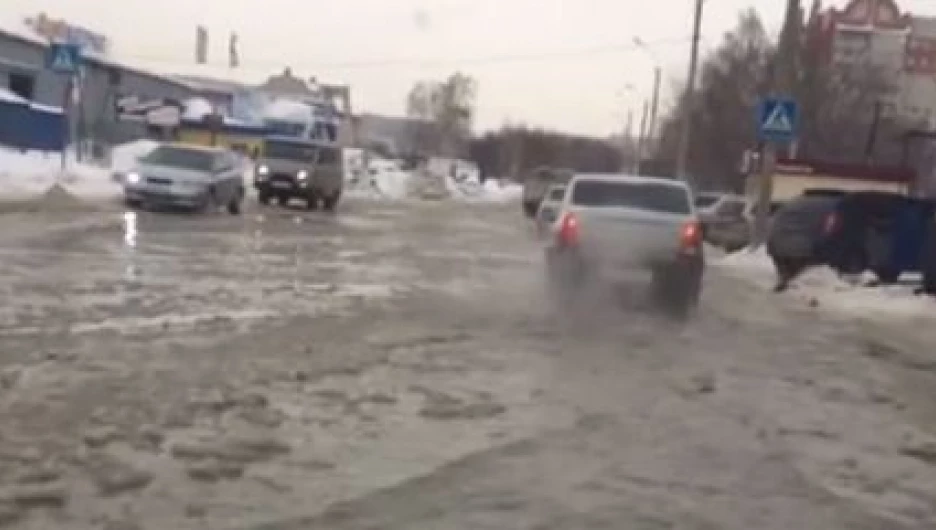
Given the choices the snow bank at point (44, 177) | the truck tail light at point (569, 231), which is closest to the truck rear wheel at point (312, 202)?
the snow bank at point (44, 177)

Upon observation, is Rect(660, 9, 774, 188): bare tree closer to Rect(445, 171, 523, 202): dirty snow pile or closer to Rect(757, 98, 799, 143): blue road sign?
Rect(445, 171, 523, 202): dirty snow pile

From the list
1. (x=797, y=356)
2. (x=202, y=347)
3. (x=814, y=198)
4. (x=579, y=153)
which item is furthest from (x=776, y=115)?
(x=579, y=153)

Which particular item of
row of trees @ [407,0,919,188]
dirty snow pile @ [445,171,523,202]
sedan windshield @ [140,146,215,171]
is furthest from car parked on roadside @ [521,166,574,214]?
dirty snow pile @ [445,171,523,202]

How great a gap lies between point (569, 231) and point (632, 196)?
3.52 feet

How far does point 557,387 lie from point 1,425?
4.28 meters

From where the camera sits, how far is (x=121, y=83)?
94.1 meters

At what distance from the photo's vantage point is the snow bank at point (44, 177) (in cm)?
4462

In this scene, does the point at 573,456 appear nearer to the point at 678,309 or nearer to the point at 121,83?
the point at 678,309

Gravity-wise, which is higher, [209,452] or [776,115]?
[776,115]

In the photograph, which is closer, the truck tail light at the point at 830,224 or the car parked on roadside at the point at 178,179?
the truck tail light at the point at 830,224

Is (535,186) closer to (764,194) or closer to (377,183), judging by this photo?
(377,183)

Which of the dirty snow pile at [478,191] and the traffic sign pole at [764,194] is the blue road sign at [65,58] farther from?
the dirty snow pile at [478,191]

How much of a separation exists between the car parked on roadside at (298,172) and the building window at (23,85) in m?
28.6

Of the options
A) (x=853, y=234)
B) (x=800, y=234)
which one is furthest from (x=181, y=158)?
(x=853, y=234)
